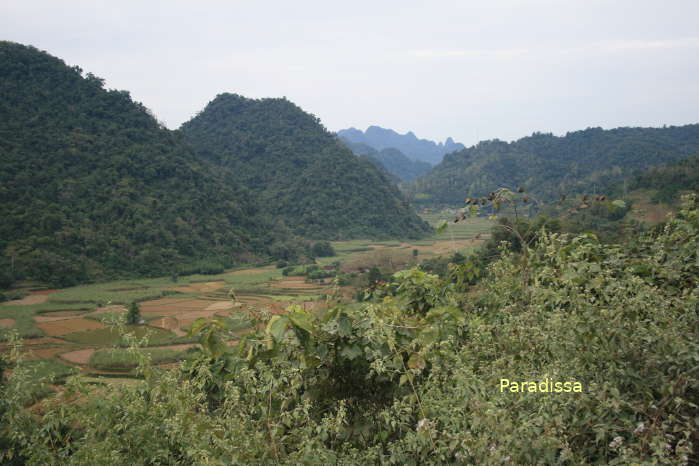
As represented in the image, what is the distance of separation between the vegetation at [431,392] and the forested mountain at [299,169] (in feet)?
118

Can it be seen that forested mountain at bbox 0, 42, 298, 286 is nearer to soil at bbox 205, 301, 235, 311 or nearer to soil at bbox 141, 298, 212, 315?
soil at bbox 141, 298, 212, 315

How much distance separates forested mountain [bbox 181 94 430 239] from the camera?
4109 centimetres

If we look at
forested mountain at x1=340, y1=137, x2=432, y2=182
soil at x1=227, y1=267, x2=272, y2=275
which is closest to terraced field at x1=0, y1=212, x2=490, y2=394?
soil at x1=227, y1=267, x2=272, y2=275

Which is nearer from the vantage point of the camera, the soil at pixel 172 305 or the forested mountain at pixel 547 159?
the soil at pixel 172 305

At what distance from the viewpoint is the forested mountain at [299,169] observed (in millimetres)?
41094

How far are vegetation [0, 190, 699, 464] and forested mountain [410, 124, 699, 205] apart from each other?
4351 centimetres

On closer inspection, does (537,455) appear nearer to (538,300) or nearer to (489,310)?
(538,300)

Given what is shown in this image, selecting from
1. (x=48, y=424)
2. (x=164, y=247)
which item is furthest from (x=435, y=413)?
(x=164, y=247)

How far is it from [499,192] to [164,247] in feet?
82.8

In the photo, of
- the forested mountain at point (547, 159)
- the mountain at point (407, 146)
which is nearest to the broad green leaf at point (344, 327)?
the forested mountain at point (547, 159)

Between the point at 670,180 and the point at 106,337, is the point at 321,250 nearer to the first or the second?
the point at 106,337

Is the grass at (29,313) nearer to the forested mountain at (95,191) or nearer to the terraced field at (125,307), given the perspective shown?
the terraced field at (125,307)

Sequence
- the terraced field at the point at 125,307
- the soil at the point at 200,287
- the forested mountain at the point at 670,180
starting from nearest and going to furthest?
1. the terraced field at the point at 125,307
2. the forested mountain at the point at 670,180
3. the soil at the point at 200,287

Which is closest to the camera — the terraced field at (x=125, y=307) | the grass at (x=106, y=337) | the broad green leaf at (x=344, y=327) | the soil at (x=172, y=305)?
the broad green leaf at (x=344, y=327)
